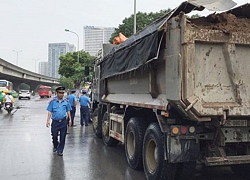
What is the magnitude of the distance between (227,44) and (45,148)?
612 cm

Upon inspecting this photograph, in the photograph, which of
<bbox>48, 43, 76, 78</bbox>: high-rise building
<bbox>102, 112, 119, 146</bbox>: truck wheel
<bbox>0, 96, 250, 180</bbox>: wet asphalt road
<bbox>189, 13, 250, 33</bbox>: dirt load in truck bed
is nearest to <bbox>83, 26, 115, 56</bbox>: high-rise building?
<bbox>0, 96, 250, 180</bbox>: wet asphalt road

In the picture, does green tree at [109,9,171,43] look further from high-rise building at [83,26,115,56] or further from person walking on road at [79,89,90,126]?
person walking on road at [79,89,90,126]

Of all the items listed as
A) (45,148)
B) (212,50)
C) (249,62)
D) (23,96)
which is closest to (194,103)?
(212,50)

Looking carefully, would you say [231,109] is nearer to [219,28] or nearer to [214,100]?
[214,100]

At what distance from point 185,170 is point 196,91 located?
4.60 ft

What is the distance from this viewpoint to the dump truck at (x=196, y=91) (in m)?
4.58

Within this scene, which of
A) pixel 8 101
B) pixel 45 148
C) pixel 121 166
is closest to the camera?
pixel 121 166

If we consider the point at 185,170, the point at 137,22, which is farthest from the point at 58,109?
the point at 137,22

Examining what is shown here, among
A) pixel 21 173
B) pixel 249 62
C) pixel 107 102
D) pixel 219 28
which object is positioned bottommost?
pixel 21 173

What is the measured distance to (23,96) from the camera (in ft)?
172

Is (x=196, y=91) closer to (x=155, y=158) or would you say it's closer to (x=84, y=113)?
(x=155, y=158)

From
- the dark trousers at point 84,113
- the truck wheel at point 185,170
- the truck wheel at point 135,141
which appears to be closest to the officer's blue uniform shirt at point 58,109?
the truck wheel at point 135,141

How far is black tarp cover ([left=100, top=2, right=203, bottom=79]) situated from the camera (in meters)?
5.04

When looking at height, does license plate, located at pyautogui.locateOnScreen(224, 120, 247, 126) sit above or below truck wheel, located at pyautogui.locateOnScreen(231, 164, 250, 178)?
above
